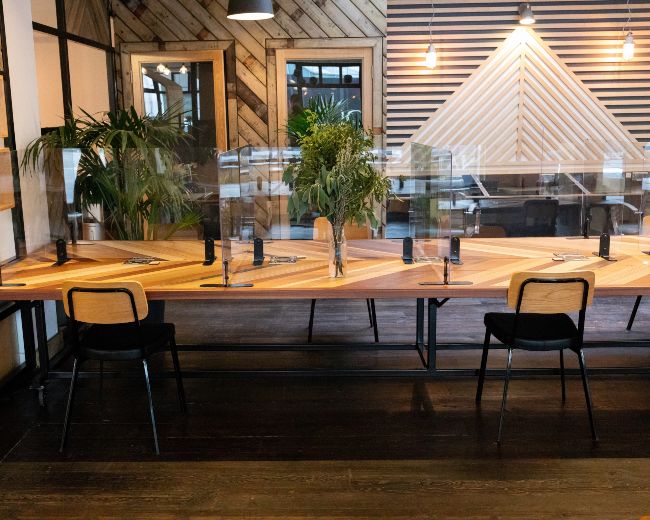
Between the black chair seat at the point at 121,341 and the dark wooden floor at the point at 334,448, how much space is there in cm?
46

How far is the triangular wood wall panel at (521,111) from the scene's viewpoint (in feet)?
23.6

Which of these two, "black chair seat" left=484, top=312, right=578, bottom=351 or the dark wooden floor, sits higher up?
"black chair seat" left=484, top=312, right=578, bottom=351

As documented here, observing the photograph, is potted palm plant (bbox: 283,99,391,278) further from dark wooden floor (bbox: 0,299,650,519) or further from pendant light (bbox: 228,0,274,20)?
pendant light (bbox: 228,0,274,20)

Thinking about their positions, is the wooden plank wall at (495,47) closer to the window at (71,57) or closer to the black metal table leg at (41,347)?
the window at (71,57)

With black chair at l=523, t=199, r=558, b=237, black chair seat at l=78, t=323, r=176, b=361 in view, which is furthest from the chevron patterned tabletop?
black chair at l=523, t=199, r=558, b=237

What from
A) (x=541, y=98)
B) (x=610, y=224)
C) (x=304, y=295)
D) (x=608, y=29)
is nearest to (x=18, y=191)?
(x=304, y=295)

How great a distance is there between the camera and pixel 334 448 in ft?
10.2

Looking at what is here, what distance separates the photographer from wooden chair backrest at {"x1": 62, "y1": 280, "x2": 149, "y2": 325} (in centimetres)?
296

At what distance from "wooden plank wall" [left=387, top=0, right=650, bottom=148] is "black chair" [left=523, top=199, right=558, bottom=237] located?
72.3 inches

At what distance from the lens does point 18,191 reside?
384 cm

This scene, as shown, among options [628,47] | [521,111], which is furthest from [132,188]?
[628,47]

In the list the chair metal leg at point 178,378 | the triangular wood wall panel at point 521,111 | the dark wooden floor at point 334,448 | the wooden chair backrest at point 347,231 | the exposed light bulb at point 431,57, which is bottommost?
the dark wooden floor at point 334,448

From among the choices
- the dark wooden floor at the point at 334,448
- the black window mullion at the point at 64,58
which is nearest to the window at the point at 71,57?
the black window mullion at the point at 64,58

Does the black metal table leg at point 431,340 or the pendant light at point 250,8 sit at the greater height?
the pendant light at point 250,8
